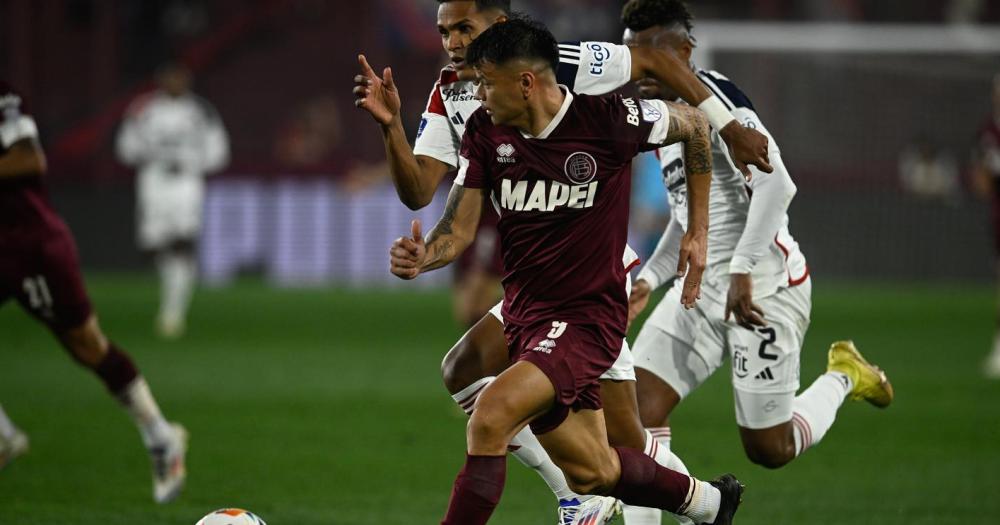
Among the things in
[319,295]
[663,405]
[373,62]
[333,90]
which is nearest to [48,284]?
[663,405]

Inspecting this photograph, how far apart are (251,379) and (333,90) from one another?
1113 cm

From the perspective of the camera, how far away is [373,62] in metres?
21.5

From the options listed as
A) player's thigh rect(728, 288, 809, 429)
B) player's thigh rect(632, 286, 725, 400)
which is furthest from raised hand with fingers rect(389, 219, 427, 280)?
player's thigh rect(728, 288, 809, 429)

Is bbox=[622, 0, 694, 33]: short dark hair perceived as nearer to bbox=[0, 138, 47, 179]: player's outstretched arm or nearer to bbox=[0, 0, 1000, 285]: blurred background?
bbox=[0, 138, 47, 179]: player's outstretched arm

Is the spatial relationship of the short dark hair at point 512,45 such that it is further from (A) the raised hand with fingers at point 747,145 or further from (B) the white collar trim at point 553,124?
(A) the raised hand with fingers at point 747,145

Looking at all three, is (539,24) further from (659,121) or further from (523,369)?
(523,369)

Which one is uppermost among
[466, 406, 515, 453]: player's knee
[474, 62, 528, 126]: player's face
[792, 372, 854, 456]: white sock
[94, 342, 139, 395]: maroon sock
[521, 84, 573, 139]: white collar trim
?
[474, 62, 528, 126]: player's face

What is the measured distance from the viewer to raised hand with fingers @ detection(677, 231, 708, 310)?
5.64m

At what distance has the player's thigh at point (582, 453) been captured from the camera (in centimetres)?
534

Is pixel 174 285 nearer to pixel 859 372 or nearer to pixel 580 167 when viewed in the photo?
pixel 859 372

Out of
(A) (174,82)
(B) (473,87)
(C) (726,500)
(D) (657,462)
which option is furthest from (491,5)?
(A) (174,82)

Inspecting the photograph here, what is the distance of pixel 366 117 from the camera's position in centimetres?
2216

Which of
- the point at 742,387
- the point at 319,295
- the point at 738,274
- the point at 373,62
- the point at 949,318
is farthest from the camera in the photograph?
the point at 373,62

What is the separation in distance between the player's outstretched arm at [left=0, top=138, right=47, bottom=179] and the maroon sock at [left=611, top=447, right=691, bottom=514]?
3.61 m
